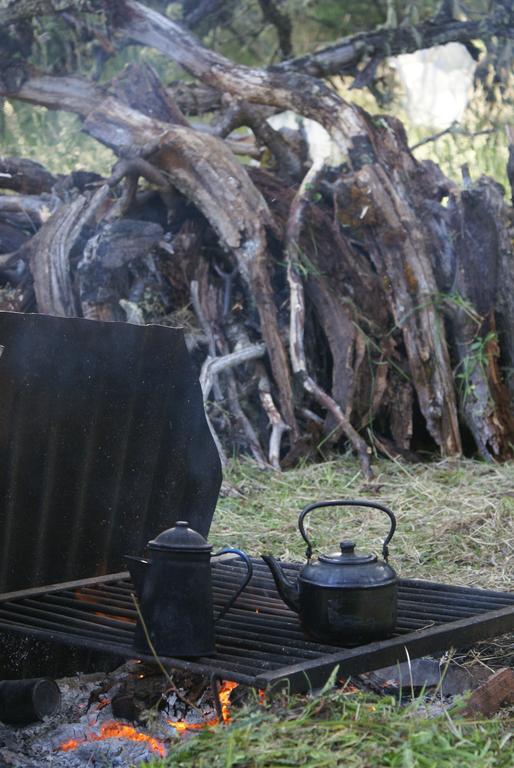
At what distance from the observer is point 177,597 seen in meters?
2.69

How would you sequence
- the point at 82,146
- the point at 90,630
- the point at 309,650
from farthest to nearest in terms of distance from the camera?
1. the point at 82,146
2. the point at 90,630
3. the point at 309,650

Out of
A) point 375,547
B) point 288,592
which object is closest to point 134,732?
point 288,592

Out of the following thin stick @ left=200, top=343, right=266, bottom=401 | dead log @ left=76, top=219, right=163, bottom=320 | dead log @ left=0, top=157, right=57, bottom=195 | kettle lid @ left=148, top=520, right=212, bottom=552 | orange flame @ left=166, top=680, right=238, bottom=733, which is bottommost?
orange flame @ left=166, top=680, right=238, bottom=733

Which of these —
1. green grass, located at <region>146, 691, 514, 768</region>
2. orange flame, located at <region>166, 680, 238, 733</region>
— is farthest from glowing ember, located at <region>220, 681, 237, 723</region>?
green grass, located at <region>146, 691, 514, 768</region>

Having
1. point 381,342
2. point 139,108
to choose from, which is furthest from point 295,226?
point 139,108

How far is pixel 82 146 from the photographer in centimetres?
1102

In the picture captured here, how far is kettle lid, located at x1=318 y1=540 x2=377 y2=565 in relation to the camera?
2.81 meters

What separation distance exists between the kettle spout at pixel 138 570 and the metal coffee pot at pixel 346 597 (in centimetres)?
35

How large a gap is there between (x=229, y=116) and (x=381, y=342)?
228cm

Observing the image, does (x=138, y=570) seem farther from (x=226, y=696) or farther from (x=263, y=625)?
(x=226, y=696)

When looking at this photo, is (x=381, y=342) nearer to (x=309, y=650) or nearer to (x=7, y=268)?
(x=7, y=268)

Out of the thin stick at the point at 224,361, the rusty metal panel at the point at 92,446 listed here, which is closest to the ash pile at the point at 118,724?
the rusty metal panel at the point at 92,446

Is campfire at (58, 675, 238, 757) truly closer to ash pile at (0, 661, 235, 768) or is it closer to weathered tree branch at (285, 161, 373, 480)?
ash pile at (0, 661, 235, 768)

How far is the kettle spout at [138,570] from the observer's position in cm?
278
